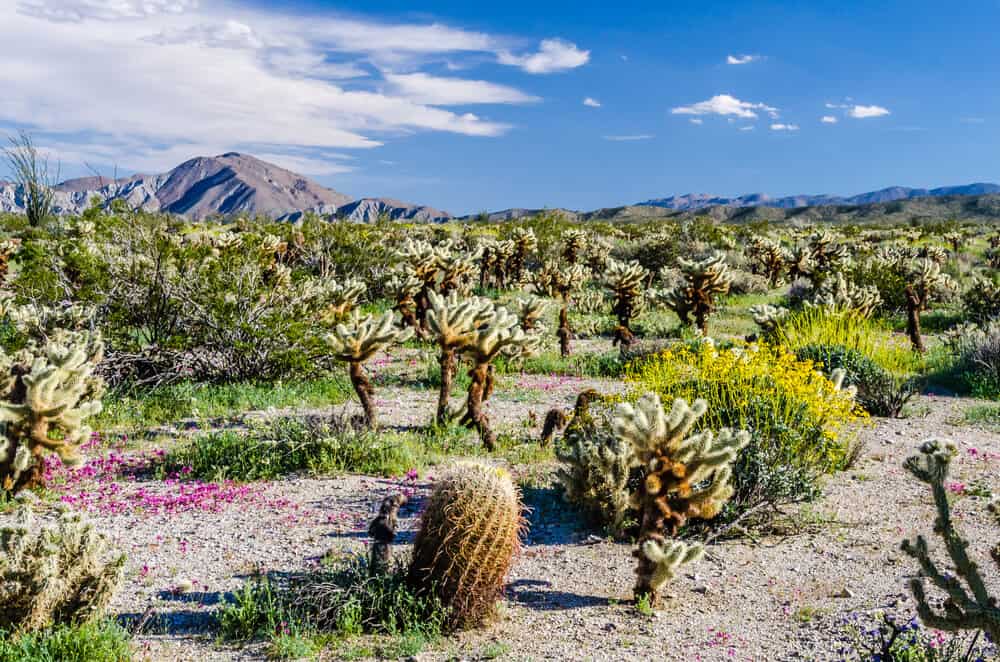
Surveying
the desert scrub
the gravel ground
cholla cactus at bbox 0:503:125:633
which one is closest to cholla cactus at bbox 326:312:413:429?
the gravel ground

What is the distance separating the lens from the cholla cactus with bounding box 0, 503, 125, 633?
4629 millimetres

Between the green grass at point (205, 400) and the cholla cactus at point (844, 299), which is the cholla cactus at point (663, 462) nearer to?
the green grass at point (205, 400)

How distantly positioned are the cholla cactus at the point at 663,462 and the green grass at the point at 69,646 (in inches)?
132

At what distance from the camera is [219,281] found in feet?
40.9

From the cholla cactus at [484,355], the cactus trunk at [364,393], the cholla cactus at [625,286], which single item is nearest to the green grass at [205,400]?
the cactus trunk at [364,393]

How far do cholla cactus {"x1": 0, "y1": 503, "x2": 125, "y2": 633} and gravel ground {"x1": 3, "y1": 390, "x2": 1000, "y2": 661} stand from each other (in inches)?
12.9

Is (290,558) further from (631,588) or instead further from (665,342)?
(665,342)

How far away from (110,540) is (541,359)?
364 inches

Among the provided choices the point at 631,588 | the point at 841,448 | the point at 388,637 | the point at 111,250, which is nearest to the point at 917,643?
the point at 631,588

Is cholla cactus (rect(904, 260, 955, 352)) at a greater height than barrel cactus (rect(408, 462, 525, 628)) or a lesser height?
greater

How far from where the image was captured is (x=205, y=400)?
1084 centimetres

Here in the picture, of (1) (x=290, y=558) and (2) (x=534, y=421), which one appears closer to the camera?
(1) (x=290, y=558)

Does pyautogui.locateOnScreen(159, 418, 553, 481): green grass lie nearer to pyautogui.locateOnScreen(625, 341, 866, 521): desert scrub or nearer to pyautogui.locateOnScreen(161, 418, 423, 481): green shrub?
pyautogui.locateOnScreen(161, 418, 423, 481): green shrub

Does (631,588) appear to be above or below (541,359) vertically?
below
